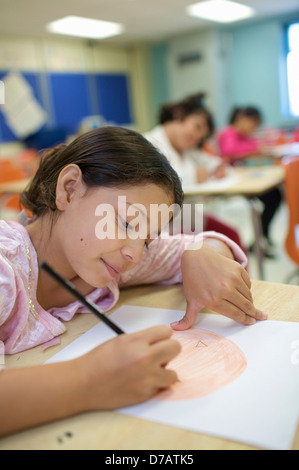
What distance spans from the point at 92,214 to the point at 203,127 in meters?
2.19

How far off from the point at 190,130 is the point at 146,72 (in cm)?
551

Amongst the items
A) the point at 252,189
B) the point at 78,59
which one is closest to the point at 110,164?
the point at 252,189

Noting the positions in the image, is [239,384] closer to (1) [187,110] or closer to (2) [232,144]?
(1) [187,110]

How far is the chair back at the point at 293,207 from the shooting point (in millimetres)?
1606

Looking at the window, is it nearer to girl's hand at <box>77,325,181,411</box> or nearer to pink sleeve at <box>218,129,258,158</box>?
pink sleeve at <box>218,129,258,158</box>

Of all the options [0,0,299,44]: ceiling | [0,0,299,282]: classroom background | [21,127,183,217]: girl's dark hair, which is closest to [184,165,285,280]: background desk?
[21,127,183,217]: girl's dark hair

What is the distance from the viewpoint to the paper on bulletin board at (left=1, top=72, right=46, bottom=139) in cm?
562

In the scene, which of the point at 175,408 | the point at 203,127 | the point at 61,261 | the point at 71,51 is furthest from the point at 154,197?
the point at 71,51

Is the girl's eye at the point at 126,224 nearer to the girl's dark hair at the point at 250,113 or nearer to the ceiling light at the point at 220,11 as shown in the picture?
the girl's dark hair at the point at 250,113

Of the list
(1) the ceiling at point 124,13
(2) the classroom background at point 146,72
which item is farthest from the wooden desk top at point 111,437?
(2) the classroom background at point 146,72

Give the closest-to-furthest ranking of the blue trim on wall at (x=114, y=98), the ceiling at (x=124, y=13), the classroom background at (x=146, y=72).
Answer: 1. the ceiling at (x=124, y=13)
2. the classroom background at (x=146, y=72)
3. the blue trim on wall at (x=114, y=98)

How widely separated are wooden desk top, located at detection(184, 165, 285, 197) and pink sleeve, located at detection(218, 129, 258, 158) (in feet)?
4.96

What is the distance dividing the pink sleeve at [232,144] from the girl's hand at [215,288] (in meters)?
3.49

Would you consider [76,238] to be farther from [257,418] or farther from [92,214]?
[257,418]
